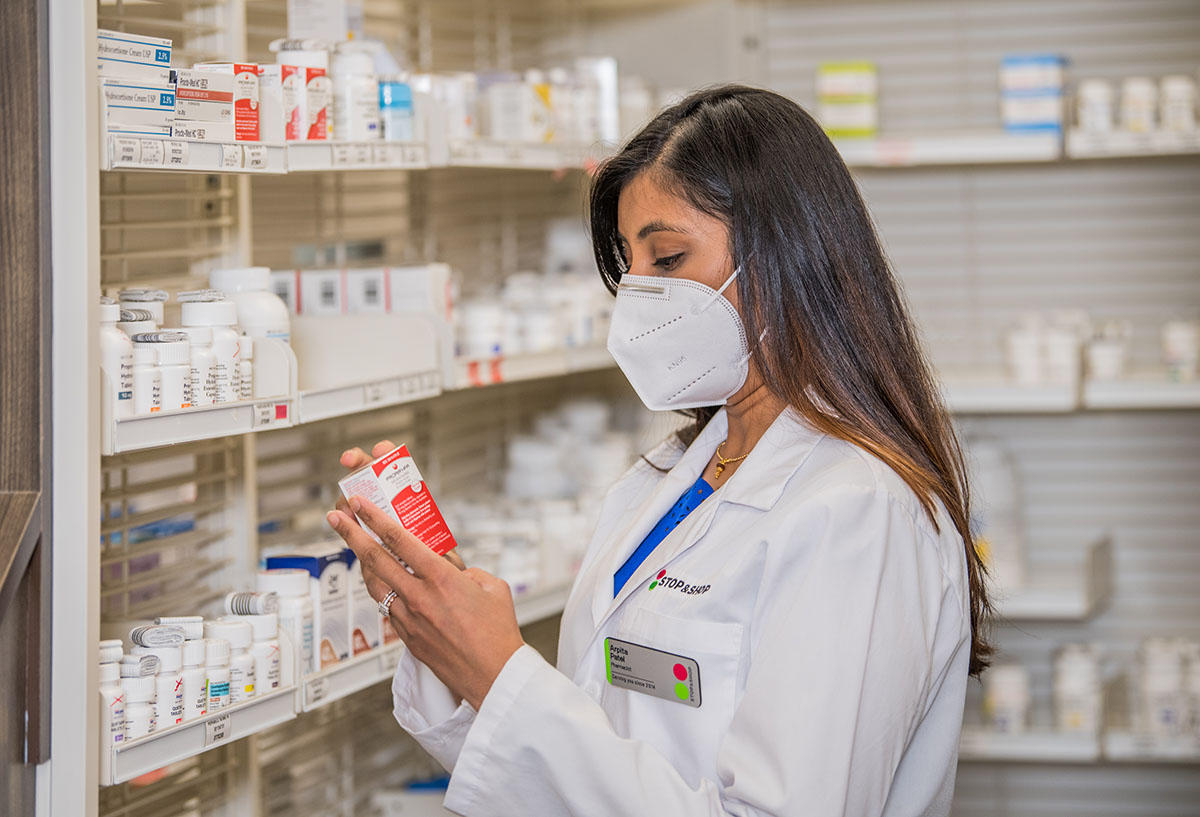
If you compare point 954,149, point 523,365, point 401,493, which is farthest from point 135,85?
point 954,149

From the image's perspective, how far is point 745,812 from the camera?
156cm

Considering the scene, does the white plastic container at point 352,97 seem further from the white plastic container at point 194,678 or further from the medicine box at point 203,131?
the white plastic container at point 194,678

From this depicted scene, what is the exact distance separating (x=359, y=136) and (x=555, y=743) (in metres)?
1.30

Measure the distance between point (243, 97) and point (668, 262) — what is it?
757mm

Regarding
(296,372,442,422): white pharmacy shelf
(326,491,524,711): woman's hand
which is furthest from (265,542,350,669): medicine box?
(326,491,524,711): woman's hand

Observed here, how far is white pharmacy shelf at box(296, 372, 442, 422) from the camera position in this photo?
2285 mm

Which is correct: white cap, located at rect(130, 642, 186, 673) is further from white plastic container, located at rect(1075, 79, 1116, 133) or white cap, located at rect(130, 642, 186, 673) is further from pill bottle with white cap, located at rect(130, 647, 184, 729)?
white plastic container, located at rect(1075, 79, 1116, 133)

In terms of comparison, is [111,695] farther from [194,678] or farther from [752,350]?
[752,350]

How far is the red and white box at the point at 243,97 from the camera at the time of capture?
6.89 feet

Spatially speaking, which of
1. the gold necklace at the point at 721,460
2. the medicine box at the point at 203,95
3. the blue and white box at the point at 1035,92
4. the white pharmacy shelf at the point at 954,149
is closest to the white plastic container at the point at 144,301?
the medicine box at the point at 203,95

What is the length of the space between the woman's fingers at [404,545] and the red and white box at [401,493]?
0.54 feet

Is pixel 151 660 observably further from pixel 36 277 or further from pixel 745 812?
pixel 745 812

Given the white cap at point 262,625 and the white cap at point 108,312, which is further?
the white cap at point 262,625

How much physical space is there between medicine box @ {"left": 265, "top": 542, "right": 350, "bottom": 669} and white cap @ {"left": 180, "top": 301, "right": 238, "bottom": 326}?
18.1 inches
